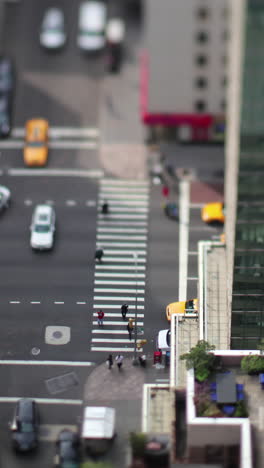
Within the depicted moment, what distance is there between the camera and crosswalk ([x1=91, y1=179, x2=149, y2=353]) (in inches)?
4769

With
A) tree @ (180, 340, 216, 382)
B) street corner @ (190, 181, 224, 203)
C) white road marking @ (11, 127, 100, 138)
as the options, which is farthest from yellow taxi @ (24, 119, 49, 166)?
tree @ (180, 340, 216, 382)

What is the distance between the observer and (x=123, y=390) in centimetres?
11562

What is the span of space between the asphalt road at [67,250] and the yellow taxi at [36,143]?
1323mm

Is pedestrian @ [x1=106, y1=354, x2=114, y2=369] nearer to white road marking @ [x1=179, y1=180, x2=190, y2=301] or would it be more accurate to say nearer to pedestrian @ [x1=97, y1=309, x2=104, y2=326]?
pedestrian @ [x1=97, y1=309, x2=104, y2=326]

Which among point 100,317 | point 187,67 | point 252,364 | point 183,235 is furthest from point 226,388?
point 187,67

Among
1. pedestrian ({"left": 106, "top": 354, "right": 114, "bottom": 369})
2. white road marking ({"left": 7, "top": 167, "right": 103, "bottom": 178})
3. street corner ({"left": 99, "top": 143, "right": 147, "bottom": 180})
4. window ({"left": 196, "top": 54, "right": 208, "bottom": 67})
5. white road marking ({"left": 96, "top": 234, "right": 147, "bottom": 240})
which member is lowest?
pedestrian ({"left": 106, "top": 354, "right": 114, "bottom": 369})

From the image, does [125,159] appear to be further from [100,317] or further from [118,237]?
[100,317]

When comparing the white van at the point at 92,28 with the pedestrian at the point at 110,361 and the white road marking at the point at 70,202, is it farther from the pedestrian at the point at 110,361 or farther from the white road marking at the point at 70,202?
the pedestrian at the point at 110,361

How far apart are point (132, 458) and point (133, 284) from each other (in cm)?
2563

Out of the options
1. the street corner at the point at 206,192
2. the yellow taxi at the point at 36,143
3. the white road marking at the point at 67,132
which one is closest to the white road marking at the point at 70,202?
the yellow taxi at the point at 36,143

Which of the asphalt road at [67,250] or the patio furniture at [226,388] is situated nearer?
the patio furniture at [226,388]

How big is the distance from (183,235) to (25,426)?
31.5 meters

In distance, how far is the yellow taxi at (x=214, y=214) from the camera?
132 meters

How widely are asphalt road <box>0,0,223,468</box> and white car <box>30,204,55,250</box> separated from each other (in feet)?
3.44
